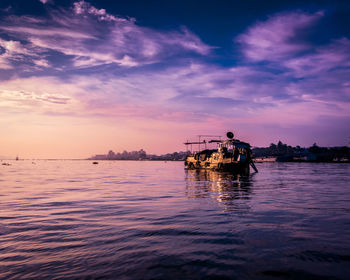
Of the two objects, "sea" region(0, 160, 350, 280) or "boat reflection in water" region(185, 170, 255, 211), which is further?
"boat reflection in water" region(185, 170, 255, 211)

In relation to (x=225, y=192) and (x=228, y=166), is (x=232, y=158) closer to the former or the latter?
(x=228, y=166)

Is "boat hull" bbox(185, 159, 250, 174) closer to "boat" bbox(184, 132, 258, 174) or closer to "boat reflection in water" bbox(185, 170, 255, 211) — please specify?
"boat" bbox(184, 132, 258, 174)

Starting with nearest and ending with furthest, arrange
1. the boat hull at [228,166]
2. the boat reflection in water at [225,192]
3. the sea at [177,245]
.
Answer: the sea at [177,245] < the boat reflection in water at [225,192] < the boat hull at [228,166]

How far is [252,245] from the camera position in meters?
6.58

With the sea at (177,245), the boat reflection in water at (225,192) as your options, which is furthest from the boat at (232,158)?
the sea at (177,245)

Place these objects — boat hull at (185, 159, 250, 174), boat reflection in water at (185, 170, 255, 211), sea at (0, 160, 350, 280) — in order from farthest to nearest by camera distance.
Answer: boat hull at (185, 159, 250, 174)
boat reflection in water at (185, 170, 255, 211)
sea at (0, 160, 350, 280)

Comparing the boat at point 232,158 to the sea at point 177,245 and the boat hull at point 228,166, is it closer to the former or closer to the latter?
the boat hull at point 228,166

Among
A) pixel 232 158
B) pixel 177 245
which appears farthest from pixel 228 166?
pixel 177 245

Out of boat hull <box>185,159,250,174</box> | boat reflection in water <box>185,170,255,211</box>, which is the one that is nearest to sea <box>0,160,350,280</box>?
boat reflection in water <box>185,170,255,211</box>

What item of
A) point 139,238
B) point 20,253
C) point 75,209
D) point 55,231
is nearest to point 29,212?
point 75,209

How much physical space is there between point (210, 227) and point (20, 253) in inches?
233

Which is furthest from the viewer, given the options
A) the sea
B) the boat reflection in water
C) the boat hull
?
the boat hull

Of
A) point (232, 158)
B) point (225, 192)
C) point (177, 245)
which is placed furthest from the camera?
point (232, 158)

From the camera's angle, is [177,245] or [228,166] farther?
[228,166]
